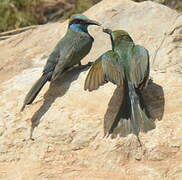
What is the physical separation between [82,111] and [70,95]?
280mm

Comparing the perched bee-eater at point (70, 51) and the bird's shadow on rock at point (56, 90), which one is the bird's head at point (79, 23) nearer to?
the perched bee-eater at point (70, 51)

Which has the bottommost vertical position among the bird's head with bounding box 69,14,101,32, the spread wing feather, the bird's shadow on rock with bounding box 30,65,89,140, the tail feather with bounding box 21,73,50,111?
the bird's shadow on rock with bounding box 30,65,89,140

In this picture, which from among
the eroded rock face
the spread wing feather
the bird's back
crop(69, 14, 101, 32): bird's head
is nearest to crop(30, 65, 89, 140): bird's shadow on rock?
the eroded rock face

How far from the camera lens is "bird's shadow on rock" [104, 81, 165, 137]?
445cm

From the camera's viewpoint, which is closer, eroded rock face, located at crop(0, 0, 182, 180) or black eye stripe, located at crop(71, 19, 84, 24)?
eroded rock face, located at crop(0, 0, 182, 180)

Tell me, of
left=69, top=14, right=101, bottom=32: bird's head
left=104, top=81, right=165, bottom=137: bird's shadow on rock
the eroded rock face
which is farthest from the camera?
left=69, top=14, right=101, bottom=32: bird's head

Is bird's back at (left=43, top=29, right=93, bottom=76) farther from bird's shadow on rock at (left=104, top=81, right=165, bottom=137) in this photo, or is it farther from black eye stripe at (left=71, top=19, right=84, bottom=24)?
bird's shadow on rock at (left=104, top=81, right=165, bottom=137)

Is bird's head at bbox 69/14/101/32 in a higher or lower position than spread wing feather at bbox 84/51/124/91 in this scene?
lower

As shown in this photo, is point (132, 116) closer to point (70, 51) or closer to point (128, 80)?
point (128, 80)

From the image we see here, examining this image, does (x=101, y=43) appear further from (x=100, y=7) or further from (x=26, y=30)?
(x=26, y=30)

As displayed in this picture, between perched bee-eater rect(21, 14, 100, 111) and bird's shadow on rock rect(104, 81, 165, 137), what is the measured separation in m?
0.70

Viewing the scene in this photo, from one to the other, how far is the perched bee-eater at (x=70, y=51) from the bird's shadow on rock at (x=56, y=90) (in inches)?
2.7

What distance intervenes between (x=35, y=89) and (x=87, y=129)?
2.32 ft

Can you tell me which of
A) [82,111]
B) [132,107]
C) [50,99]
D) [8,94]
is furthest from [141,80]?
[8,94]
